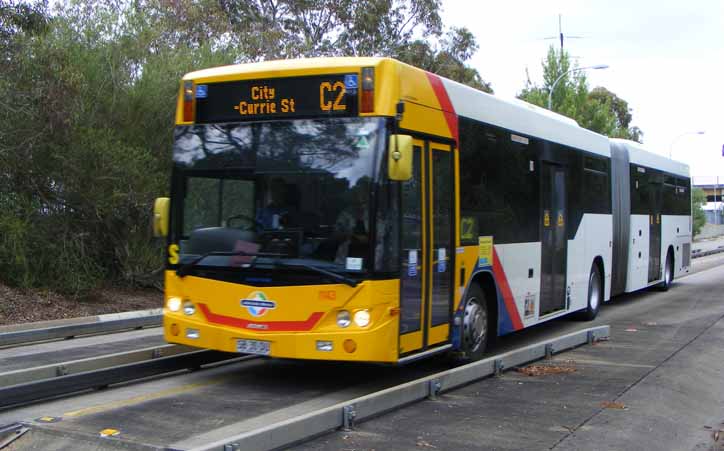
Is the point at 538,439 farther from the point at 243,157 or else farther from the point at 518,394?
the point at 243,157

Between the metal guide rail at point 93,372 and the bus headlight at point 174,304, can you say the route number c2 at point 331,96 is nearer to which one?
the bus headlight at point 174,304

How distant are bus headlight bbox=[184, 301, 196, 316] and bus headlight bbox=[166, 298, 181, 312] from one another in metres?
0.09

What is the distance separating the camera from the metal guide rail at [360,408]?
19.5 ft

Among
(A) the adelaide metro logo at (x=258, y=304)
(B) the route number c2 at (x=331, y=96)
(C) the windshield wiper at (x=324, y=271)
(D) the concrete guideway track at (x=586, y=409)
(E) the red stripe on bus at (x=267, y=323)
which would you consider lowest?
(D) the concrete guideway track at (x=586, y=409)

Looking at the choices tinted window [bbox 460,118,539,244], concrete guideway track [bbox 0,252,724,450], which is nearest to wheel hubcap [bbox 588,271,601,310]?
tinted window [bbox 460,118,539,244]

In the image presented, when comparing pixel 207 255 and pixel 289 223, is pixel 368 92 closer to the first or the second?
pixel 289 223

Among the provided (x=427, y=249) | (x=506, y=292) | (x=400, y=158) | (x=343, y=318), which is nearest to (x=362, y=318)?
(x=343, y=318)

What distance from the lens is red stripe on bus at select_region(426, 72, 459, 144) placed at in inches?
371

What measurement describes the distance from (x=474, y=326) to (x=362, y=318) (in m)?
2.64

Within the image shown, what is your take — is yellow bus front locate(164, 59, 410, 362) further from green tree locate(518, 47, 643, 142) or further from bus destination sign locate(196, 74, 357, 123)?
green tree locate(518, 47, 643, 142)

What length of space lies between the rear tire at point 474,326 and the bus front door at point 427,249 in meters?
0.54

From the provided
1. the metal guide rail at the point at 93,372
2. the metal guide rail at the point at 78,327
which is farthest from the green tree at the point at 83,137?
the metal guide rail at the point at 93,372

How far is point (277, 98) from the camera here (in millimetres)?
8602

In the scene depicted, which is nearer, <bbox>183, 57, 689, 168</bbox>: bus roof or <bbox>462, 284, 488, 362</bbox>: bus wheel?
<bbox>183, 57, 689, 168</bbox>: bus roof
